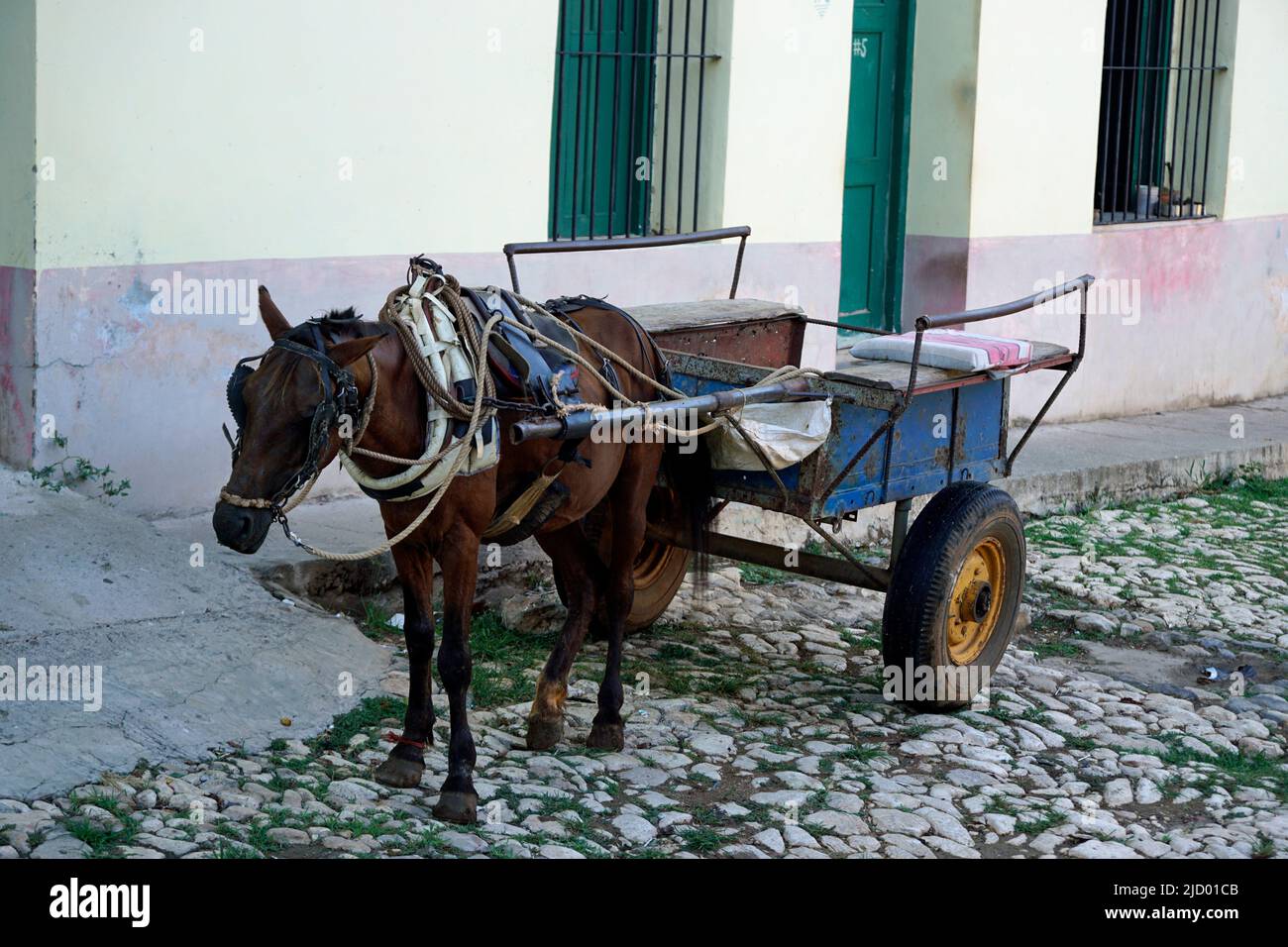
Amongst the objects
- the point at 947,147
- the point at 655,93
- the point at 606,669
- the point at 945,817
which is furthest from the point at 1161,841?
the point at 947,147

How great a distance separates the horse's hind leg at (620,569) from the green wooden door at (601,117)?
2.87 metres

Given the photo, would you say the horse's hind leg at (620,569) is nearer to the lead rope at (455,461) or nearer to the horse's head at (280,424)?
the lead rope at (455,461)

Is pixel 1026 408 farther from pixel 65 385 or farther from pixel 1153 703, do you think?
pixel 65 385

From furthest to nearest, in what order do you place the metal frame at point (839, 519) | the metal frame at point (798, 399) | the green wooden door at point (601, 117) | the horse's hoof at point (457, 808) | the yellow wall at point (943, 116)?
the yellow wall at point (943, 116)
the green wooden door at point (601, 117)
the metal frame at point (839, 519)
the metal frame at point (798, 399)
the horse's hoof at point (457, 808)

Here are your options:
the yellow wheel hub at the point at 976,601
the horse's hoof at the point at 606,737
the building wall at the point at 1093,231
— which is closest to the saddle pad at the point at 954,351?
the yellow wheel hub at the point at 976,601

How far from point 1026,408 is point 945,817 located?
19.3 feet

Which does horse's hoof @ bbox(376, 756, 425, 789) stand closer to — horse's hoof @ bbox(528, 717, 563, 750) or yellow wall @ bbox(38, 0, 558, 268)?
horse's hoof @ bbox(528, 717, 563, 750)

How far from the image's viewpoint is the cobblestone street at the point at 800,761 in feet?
15.8

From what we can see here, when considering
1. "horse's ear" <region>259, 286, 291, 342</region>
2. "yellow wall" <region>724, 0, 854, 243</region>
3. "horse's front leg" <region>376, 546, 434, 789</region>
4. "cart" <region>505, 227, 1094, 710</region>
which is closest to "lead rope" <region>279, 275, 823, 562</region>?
"horse's front leg" <region>376, 546, 434, 789</region>

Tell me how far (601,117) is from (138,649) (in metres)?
4.30

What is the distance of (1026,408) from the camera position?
1066 cm

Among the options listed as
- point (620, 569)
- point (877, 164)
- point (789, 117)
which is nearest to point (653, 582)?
point (620, 569)

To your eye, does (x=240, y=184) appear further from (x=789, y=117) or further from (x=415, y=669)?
(x=789, y=117)

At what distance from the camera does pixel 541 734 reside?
5.60m
